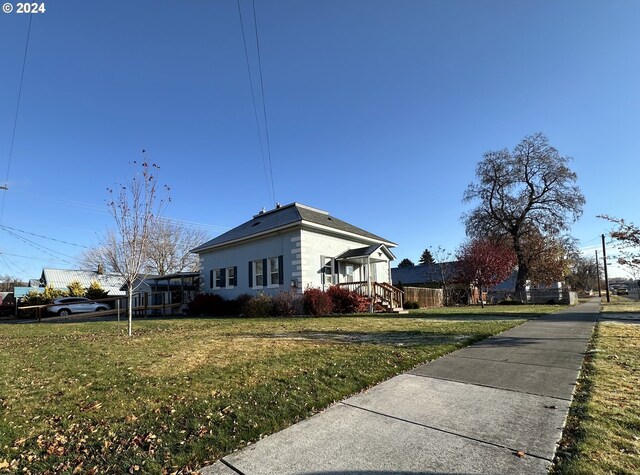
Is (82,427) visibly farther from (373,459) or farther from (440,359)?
(440,359)

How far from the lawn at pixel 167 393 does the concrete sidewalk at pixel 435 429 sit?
1.06ft

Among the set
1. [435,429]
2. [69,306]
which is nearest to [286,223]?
[435,429]

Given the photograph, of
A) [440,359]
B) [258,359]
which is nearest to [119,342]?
[258,359]

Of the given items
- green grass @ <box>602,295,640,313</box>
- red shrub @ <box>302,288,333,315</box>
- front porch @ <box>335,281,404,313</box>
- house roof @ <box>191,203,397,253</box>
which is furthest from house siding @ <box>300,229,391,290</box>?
green grass @ <box>602,295,640,313</box>

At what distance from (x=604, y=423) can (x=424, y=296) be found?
24.8 metres

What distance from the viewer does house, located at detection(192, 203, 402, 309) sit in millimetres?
18953

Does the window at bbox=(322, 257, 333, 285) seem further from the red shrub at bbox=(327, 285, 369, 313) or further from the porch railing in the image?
the red shrub at bbox=(327, 285, 369, 313)

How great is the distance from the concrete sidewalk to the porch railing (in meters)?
14.3

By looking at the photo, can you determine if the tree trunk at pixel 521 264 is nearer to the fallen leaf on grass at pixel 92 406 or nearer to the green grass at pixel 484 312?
the green grass at pixel 484 312

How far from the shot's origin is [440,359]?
6.42m

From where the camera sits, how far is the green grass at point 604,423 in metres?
2.79

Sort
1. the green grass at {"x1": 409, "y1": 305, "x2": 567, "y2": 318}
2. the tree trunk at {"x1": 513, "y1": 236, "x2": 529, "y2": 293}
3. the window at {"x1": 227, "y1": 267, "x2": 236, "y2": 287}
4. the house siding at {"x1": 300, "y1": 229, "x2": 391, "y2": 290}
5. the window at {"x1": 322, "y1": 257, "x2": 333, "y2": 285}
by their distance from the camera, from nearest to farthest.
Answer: the green grass at {"x1": 409, "y1": 305, "x2": 567, "y2": 318} → the house siding at {"x1": 300, "y1": 229, "x2": 391, "y2": 290} → the window at {"x1": 322, "y1": 257, "x2": 333, "y2": 285} → the window at {"x1": 227, "y1": 267, "x2": 236, "y2": 287} → the tree trunk at {"x1": 513, "y1": 236, "x2": 529, "y2": 293}

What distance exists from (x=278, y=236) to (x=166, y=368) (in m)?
→ 14.3

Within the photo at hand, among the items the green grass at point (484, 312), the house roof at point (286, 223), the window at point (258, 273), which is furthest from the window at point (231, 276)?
the green grass at point (484, 312)
